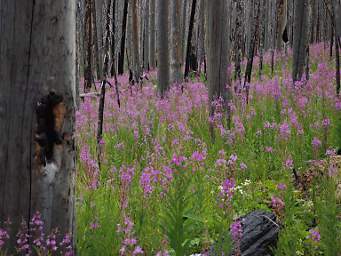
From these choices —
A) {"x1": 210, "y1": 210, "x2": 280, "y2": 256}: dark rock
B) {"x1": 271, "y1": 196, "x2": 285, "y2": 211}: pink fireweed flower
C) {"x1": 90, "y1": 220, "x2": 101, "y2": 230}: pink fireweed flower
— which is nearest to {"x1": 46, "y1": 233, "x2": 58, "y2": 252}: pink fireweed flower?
{"x1": 90, "y1": 220, "x2": 101, "y2": 230}: pink fireweed flower

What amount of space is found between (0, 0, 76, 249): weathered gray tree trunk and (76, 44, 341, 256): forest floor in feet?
1.61

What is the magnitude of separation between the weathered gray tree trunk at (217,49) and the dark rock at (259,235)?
11.8ft

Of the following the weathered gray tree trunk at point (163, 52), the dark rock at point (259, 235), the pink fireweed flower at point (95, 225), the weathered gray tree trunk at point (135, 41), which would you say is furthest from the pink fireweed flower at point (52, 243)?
the weathered gray tree trunk at point (135, 41)

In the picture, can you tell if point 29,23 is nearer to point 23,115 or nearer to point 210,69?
point 23,115

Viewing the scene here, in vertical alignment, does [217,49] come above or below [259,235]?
above

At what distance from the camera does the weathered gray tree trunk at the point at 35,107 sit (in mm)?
2486

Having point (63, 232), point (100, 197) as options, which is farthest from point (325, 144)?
point (63, 232)

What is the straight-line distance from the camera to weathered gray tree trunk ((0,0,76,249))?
97.9 inches

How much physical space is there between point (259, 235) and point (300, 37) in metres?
7.75

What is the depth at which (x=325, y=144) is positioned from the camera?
516cm

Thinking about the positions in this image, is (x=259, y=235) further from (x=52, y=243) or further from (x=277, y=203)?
(x=52, y=243)

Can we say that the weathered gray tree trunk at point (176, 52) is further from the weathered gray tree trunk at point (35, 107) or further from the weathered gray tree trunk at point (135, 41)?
the weathered gray tree trunk at point (35, 107)


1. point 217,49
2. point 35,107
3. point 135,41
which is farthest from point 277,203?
point 135,41

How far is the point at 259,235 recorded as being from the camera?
3076 millimetres
